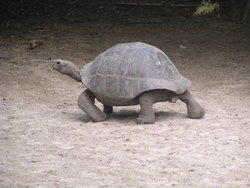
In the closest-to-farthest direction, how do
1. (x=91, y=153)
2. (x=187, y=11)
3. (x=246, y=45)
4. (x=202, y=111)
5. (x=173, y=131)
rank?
(x=91, y=153), (x=173, y=131), (x=202, y=111), (x=246, y=45), (x=187, y=11)

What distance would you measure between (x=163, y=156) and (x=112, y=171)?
70 centimetres

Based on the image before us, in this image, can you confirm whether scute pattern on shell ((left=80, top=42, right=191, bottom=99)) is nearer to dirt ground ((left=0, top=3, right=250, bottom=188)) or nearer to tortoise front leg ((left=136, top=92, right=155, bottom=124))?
tortoise front leg ((left=136, top=92, right=155, bottom=124))

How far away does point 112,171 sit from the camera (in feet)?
18.3

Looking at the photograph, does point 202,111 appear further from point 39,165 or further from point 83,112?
point 39,165

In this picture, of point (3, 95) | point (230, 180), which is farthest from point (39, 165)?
point (3, 95)

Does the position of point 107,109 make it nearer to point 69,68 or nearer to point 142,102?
point 69,68

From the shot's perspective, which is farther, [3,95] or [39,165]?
[3,95]

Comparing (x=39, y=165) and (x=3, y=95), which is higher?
(x=39, y=165)

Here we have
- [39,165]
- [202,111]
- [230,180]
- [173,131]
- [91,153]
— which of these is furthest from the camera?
[202,111]

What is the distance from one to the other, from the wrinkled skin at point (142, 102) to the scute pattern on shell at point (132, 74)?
0.15 metres

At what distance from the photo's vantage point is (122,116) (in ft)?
26.2

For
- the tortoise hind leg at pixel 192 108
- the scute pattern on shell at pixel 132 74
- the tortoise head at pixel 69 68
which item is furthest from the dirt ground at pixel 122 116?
Result: the tortoise head at pixel 69 68

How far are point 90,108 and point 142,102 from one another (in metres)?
0.71

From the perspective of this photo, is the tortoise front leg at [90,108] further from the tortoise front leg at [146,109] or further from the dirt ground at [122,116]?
the tortoise front leg at [146,109]
